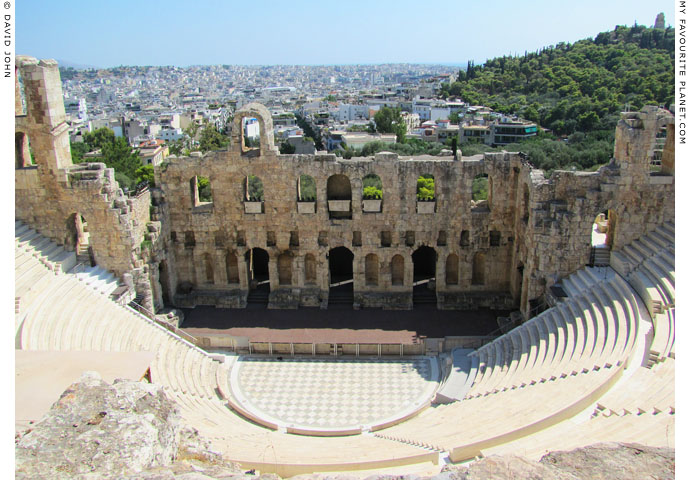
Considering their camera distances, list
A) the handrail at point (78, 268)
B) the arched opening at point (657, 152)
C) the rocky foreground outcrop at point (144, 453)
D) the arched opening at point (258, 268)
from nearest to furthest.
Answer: the rocky foreground outcrop at point (144, 453) → the arched opening at point (657, 152) → the handrail at point (78, 268) → the arched opening at point (258, 268)

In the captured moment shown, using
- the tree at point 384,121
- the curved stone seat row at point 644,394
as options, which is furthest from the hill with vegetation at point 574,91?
the curved stone seat row at point 644,394

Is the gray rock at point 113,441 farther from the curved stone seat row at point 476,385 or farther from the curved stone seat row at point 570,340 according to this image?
the curved stone seat row at point 570,340

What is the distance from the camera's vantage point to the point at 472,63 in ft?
542

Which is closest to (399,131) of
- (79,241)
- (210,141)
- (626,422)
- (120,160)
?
(210,141)

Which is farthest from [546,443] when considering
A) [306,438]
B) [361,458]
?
[306,438]

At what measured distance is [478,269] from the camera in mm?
28922

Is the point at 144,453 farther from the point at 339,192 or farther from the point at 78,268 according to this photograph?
the point at 339,192

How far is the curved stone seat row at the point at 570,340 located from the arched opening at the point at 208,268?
13857 millimetres

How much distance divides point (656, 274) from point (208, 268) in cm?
2037

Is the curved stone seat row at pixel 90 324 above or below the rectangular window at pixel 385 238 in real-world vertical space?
below

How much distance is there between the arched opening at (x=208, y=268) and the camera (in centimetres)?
2917

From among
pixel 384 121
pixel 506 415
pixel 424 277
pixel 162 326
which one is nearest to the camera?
pixel 506 415

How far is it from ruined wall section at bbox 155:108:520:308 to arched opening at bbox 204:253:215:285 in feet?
0.36

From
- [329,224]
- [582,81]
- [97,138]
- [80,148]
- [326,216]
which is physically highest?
[582,81]
